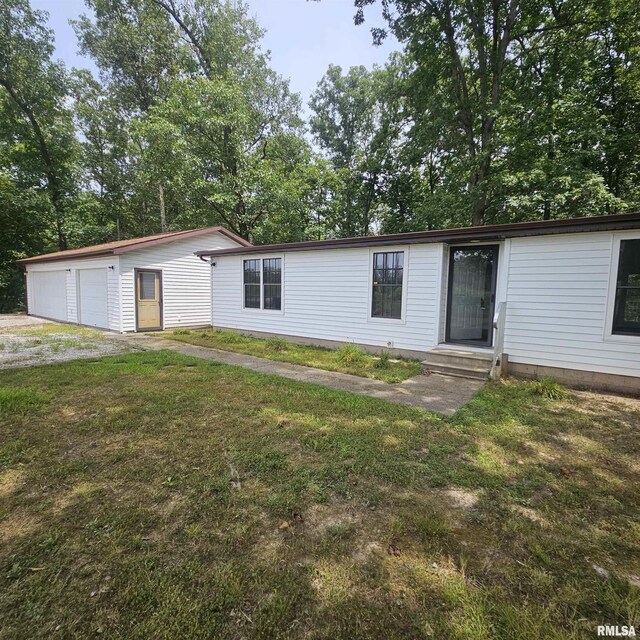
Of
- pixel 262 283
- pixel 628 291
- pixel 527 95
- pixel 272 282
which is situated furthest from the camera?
pixel 527 95

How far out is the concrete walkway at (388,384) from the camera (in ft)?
15.4

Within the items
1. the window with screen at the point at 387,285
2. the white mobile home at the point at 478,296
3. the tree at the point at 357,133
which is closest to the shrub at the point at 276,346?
the white mobile home at the point at 478,296

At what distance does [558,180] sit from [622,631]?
464 inches

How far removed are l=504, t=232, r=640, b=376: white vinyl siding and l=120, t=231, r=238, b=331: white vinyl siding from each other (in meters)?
10.3

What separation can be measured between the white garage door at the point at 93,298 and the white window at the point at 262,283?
5061 millimetres

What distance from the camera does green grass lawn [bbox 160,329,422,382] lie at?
248 inches

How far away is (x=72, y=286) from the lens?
1307 centimetres

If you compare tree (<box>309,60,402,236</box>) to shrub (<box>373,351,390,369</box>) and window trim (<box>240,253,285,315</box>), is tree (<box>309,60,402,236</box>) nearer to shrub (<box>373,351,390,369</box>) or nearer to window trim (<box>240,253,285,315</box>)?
window trim (<box>240,253,285,315</box>)

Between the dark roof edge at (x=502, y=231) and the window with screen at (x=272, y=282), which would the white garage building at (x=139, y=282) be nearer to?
the window with screen at (x=272, y=282)

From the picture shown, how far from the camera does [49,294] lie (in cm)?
1495

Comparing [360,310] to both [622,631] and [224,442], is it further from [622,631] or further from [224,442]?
[622,631]

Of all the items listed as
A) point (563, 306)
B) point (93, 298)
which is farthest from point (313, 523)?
point (93, 298)

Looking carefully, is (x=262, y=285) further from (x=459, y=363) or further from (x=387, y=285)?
(x=459, y=363)

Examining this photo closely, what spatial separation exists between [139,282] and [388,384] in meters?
9.39
